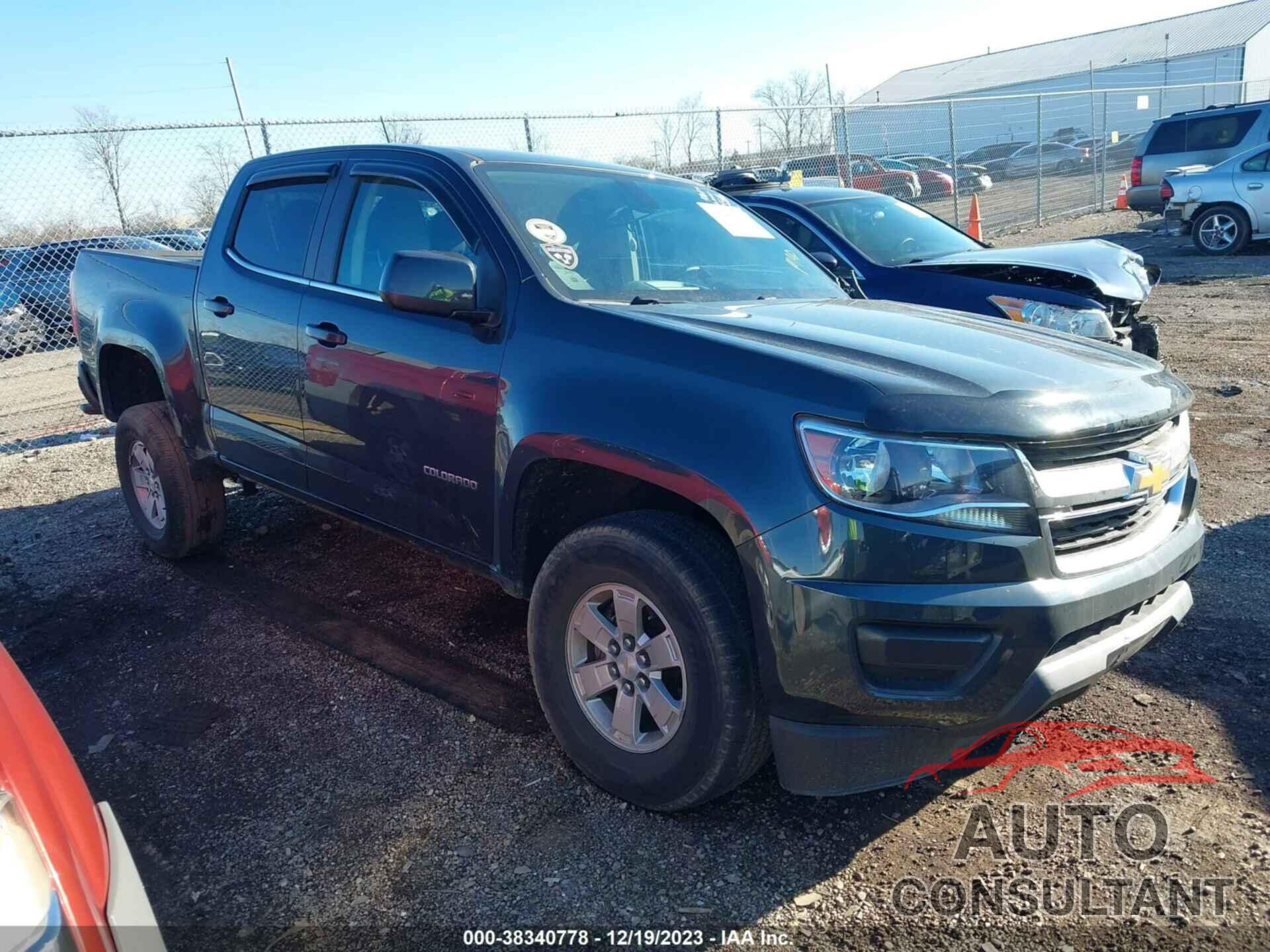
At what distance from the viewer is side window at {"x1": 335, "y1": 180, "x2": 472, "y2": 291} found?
3.30m

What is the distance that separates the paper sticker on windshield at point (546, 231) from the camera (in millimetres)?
3105

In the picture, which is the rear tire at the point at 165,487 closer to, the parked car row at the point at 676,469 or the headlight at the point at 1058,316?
the parked car row at the point at 676,469

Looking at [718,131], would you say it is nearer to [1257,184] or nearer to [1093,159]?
[1257,184]

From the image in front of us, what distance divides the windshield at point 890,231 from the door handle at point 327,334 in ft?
12.9

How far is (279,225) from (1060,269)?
455 centimetres

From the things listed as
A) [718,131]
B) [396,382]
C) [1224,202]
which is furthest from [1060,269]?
[1224,202]

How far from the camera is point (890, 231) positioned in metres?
6.65

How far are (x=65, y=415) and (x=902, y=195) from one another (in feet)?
49.3

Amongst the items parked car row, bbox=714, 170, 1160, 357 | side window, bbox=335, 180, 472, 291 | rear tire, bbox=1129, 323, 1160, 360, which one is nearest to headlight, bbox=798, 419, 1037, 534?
side window, bbox=335, 180, 472, 291

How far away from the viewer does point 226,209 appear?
427 centimetres

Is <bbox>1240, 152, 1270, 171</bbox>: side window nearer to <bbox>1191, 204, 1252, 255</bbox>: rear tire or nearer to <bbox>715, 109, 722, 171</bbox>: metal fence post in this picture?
<bbox>1191, 204, 1252, 255</bbox>: rear tire

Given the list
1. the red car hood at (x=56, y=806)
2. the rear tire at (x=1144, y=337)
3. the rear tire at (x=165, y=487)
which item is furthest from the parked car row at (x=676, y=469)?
the rear tire at (x=1144, y=337)

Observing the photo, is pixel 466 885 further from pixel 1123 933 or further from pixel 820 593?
pixel 1123 933

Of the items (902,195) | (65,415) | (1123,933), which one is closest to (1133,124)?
(902,195)
